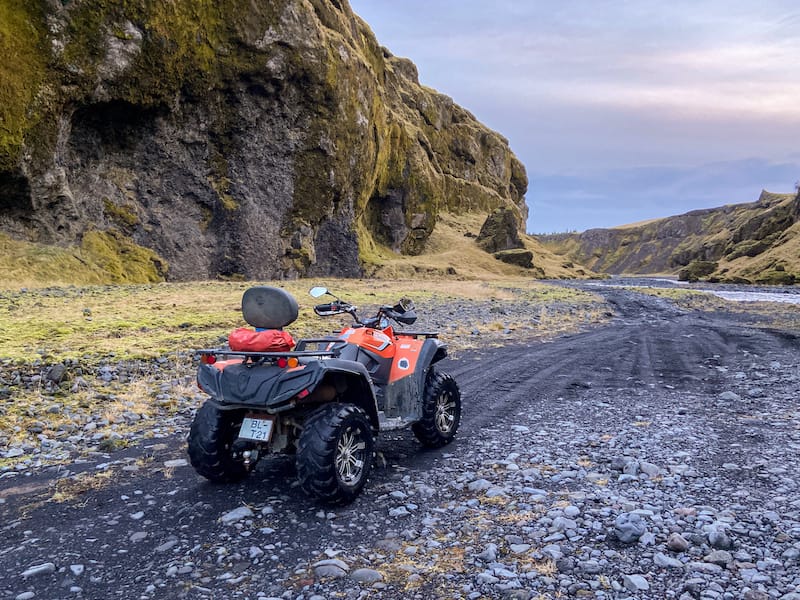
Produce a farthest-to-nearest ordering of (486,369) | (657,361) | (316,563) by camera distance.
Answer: (657,361) → (486,369) → (316,563)

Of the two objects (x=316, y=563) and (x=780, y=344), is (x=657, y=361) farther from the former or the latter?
(x=316, y=563)

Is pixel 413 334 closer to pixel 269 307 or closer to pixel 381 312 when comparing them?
pixel 381 312

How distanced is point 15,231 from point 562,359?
27998 mm

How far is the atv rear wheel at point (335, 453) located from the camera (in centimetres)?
486

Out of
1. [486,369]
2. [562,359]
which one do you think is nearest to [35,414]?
[486,369]

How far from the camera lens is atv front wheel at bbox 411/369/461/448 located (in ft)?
22.0

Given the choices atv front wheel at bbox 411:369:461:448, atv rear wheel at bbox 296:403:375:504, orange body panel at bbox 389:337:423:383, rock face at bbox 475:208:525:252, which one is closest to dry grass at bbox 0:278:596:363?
orange body panel at bbox 389:337:423:383

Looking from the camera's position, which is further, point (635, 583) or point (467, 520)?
point (467, 520)

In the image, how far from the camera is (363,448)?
17.6 feet

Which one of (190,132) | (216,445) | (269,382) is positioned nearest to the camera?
(269,382)

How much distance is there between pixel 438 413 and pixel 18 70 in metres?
31.0

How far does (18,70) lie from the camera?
2733 centimetres

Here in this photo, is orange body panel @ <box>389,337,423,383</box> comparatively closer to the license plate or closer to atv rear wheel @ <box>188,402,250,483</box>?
the license plate

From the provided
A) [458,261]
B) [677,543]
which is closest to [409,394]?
[677,543]
